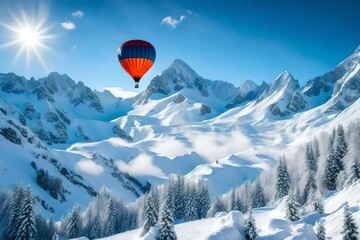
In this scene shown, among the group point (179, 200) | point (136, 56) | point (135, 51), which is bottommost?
point (136, 56)

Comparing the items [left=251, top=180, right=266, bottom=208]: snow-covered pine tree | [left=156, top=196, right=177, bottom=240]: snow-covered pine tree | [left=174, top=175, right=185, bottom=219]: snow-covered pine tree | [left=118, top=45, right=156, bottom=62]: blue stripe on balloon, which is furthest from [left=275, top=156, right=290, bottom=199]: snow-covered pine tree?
[left=118, top=45, right=156, bottom=62]: blue stripe on balloon

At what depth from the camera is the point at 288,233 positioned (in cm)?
3709

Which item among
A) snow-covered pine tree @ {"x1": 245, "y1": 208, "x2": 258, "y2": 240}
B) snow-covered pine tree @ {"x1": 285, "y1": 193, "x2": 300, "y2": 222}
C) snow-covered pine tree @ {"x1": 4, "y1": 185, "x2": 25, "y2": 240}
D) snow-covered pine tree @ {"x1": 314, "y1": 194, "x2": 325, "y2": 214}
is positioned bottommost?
snow-covered pine tree @ {"x1": 245, "y1": 208, "x2": 258, "y2": 240}

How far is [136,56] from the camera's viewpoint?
47.2 meters

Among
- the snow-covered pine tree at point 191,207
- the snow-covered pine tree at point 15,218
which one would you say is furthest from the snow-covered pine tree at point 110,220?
the snow-covered pine tree at point 15,218

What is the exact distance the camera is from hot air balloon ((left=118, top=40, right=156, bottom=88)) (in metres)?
47.2

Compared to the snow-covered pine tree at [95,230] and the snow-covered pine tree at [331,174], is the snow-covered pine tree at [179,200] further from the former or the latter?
the snow-covered pine tree at [331,174]

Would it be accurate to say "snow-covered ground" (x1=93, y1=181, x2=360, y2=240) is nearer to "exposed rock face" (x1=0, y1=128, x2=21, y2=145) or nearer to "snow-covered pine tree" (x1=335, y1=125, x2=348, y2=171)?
"snow-covered pine tree" (x1=335, y1=125, x2=348, y2=171)

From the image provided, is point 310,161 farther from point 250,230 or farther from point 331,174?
point 250,230

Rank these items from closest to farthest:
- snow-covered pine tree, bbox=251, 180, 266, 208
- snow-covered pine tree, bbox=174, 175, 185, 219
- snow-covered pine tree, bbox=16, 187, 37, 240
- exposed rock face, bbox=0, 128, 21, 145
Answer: snow-covered pine tree, bbox=16, 187, 37, 240, snow-covered pine tree, bbox=251, 180, 266, 208, snow-covered pine tree, bbox=174, 175, 185, 219, exposed rock face, bbox=0, 128, 21, 145

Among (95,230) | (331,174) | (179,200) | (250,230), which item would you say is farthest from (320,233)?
(179,200)

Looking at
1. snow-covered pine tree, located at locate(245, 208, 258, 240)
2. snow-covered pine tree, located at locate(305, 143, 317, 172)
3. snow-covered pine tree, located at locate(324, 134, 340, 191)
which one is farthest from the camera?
snow-covered pine tree, located at locate(305, 143, 317, 172)

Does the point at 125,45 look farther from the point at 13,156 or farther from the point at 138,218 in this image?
the point at 13,156

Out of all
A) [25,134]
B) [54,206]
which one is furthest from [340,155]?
[25,134]
